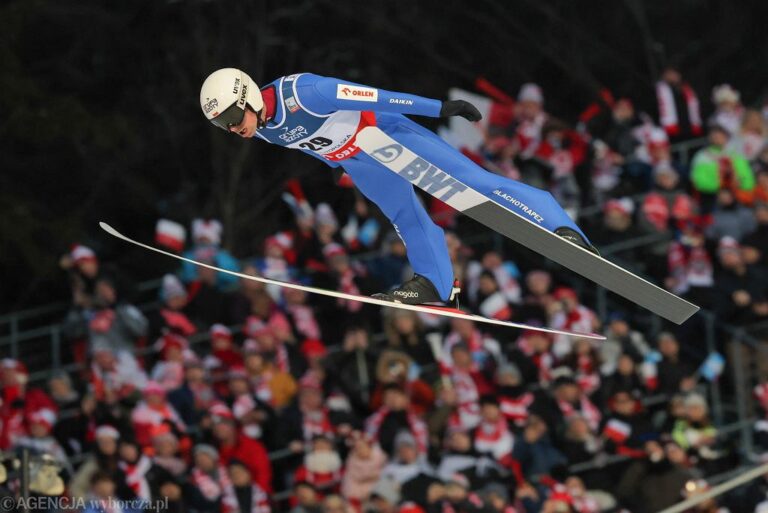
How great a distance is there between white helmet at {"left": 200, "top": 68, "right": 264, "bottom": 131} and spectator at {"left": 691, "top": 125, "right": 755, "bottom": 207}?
5506 mm

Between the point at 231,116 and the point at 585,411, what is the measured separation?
14.4 feet

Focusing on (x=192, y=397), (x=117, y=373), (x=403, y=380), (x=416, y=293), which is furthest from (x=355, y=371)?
(x=416, y=293)

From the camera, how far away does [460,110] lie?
8.84m

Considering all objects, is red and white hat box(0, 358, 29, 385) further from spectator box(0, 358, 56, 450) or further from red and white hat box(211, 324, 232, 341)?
red and white hat box(211, 324, 232, 341)

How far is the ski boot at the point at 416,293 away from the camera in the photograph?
9539 mm

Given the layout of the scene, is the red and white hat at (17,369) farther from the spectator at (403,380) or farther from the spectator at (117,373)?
the spectator at (403,380)

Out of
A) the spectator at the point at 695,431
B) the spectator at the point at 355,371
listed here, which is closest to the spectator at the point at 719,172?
the spectator at the point at 695,431

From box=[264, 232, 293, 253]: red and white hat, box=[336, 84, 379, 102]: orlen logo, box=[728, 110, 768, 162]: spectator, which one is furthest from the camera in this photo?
box=[728, 110, 768, 162]: spectator

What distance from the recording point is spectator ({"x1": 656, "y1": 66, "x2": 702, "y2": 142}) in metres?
14.5

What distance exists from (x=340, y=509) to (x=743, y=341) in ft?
10.5

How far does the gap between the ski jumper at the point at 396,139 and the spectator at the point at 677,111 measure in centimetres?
523

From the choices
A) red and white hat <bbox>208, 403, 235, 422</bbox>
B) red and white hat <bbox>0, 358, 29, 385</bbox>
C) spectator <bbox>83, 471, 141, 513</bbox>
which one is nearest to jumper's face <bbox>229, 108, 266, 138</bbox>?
spectator <bbox>83, 471, 141, 513</bbox>

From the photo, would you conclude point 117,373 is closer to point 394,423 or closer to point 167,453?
point 167,453

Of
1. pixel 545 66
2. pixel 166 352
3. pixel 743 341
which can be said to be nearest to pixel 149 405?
pixel 166 352
